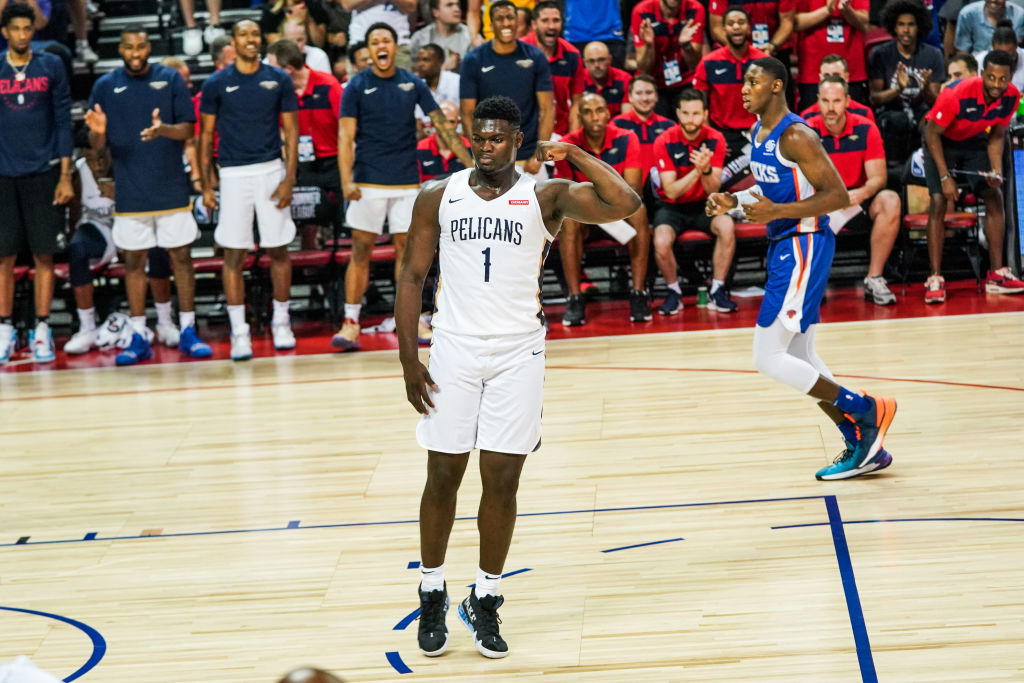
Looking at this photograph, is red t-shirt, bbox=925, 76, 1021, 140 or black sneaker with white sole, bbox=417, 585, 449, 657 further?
red t-shirt, bbox=925, 76, 1021, 140

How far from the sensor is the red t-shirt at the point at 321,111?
1122 centimetres

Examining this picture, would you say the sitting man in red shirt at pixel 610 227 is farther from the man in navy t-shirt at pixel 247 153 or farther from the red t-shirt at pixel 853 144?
the man in navy t-shirt at pixel 247 153

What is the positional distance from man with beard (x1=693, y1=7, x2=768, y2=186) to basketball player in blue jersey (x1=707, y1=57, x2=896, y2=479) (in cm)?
501

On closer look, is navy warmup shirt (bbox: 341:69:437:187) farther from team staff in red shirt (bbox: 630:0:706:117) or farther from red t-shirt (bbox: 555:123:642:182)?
team staff in red shirt (bbox: 630:0:706:117)

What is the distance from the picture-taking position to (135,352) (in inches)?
402

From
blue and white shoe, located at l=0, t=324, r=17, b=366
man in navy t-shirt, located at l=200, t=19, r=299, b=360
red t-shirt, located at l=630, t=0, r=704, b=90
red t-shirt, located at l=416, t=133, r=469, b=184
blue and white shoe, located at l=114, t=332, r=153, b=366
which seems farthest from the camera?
red t-shirt, located at l=630, t=0, r=704, b=90

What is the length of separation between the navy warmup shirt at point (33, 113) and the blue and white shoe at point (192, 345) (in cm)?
168

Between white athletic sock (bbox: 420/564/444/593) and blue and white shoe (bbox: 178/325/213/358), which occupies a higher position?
white athletic sock (bbox: 420/564/444/593)

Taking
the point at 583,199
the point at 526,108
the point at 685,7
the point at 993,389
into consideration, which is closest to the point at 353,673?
the point at 583,199

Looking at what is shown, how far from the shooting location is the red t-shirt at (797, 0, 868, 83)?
1168 centimetres

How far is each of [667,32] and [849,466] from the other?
21.8 feet

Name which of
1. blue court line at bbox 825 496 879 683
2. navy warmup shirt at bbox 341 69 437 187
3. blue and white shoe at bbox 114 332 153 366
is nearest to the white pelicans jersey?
blue court line at bbox 825 496 879 683

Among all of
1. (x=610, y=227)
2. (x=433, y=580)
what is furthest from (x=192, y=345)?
(x=433, y=580)

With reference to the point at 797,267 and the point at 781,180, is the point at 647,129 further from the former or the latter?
the point at 797,267
